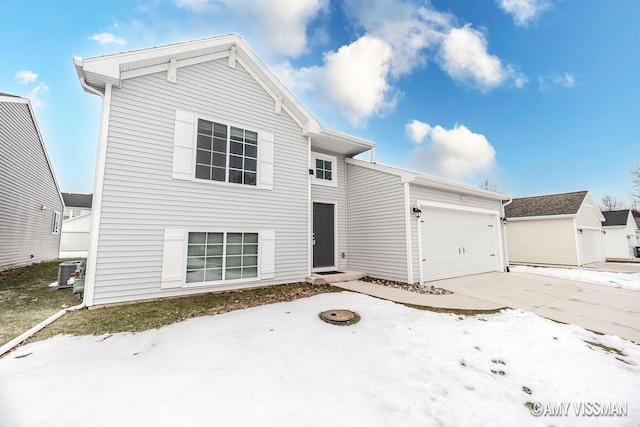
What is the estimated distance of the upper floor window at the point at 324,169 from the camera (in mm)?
8992

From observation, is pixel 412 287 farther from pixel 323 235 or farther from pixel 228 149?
pixel 228 149

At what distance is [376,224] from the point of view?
332 inches

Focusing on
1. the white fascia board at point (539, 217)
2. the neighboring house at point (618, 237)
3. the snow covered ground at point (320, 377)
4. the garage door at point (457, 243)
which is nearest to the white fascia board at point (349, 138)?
the garage door at point (457, 243)

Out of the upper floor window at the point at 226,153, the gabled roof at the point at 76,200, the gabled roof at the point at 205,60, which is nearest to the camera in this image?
the gabled roof at the point at 205,60

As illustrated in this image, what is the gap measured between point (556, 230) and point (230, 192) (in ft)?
57.9

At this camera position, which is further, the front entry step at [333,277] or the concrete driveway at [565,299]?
the front entry step at [333,277]

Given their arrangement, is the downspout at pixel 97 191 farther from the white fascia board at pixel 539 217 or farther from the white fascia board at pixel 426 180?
the white fascia board at pixel 539 217

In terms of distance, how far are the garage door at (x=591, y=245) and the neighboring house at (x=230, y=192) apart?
10448mm

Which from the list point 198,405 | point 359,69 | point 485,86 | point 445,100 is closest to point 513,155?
point 485,86

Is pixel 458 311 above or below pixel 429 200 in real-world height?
below

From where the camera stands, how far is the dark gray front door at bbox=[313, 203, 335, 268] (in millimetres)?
8659

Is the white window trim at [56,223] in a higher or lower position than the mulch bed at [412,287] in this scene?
higher

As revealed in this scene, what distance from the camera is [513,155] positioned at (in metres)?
19.4

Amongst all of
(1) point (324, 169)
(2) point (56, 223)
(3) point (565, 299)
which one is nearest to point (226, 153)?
(1) point (324, 169)
